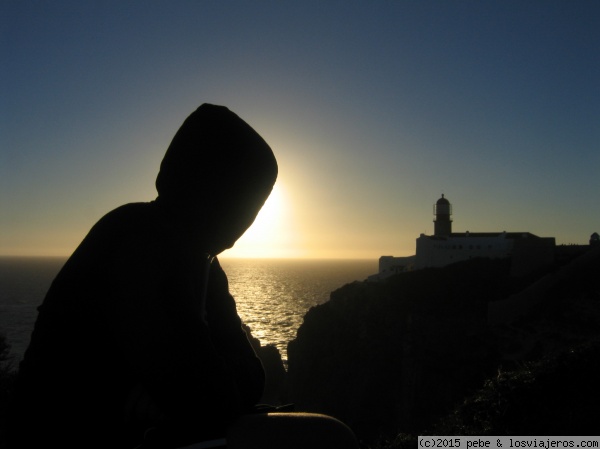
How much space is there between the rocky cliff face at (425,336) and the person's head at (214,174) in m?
19.9

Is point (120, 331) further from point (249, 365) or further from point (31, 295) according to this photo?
point (31, 295)

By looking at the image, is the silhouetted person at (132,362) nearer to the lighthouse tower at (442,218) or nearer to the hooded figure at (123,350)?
the hooded figure at (123,350)

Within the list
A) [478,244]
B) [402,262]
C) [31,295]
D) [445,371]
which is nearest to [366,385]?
[445,371]

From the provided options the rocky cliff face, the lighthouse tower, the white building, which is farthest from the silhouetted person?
the lighthouse tower

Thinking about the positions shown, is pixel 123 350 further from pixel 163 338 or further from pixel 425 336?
pixel 425 336

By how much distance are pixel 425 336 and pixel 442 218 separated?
2543cm

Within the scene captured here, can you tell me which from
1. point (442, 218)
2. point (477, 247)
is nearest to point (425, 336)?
point (477, 247)

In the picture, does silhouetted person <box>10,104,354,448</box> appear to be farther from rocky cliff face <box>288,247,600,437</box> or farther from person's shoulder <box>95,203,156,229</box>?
rocky cliff face <box>288,247,600,437</box>

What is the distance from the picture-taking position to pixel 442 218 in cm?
5191

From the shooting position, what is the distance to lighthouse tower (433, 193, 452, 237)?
5156 centimetres

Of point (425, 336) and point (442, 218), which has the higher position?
point (442, 218)

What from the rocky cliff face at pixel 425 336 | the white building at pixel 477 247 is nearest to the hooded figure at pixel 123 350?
the rocky cliff face at pixel 425 336

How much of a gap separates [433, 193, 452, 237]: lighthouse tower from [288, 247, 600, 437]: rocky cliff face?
438 inches

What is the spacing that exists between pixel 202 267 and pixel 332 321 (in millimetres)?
35853
